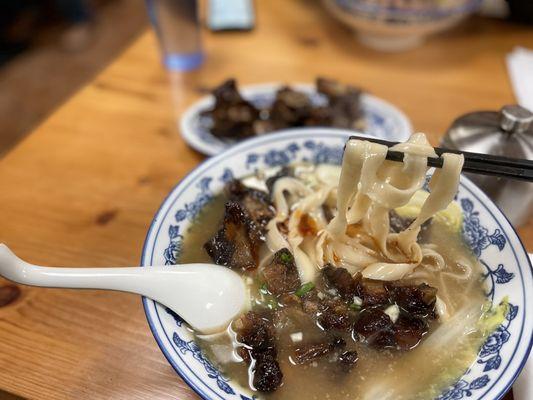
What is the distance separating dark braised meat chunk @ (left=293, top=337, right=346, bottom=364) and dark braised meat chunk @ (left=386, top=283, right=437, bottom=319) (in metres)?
0.24

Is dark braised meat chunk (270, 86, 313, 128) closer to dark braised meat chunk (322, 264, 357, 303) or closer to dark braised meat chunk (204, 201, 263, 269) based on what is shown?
dark braised meat chunk (204, 201, 263, 269)

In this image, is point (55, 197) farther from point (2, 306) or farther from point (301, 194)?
point (301, 194)

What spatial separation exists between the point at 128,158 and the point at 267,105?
0.87m

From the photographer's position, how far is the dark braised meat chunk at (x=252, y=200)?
5.84ft

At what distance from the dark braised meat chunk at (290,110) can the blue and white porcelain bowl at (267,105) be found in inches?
9.5

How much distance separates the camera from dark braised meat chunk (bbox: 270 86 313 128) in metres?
2.39

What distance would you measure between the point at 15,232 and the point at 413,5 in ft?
8.80

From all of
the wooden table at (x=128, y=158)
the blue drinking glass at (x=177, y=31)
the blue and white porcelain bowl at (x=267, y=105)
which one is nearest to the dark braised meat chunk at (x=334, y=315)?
the wooden table at (x=128, y=158)

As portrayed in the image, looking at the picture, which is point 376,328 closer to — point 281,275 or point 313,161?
point 281,275

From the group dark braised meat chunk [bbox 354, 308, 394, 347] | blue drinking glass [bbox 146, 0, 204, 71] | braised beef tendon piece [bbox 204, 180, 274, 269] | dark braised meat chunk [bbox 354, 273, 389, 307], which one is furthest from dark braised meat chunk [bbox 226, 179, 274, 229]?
blue drinking glass [bbox 146, 0, 204, 71]

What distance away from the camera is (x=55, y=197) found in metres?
2.14

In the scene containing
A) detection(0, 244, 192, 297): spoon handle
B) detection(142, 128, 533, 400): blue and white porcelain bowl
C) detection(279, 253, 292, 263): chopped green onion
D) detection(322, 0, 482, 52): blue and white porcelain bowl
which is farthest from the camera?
detection(322, 0, 482, 52): blue and white porcelain bowl

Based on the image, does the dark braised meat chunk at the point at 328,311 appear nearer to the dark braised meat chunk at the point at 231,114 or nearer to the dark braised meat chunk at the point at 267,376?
the dark braised meat chunk at the point at 267,376

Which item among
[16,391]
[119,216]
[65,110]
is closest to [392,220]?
[119,216]
